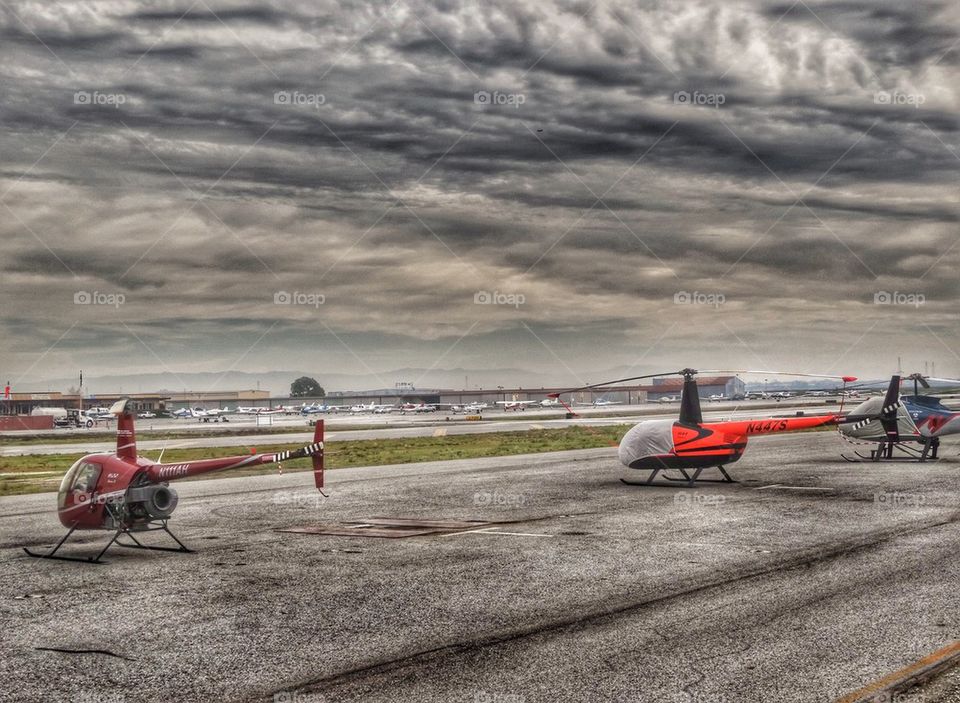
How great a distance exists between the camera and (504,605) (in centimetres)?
1372

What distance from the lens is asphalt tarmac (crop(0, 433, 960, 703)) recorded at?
10.1m

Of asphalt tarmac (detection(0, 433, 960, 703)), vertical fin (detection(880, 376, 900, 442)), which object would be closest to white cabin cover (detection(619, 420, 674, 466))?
asphalt tarmac (detection(0, 433, 960, 703))

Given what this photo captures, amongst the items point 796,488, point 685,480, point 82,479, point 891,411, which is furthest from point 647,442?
point 82,479

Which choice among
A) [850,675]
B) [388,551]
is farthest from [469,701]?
[388,551]

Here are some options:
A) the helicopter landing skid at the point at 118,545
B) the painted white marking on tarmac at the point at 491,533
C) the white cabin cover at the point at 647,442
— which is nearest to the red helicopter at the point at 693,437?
the white cabin cover at the point at 647,442

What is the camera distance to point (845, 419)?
2969 cm

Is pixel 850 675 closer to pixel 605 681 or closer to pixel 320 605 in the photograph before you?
pixel 605 681

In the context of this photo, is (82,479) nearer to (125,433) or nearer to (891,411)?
(125,433)

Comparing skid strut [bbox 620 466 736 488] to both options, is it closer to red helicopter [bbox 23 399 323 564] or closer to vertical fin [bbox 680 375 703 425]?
vertical fin [bbox 680 375 703 425]

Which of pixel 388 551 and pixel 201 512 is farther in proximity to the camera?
pixel 201 512

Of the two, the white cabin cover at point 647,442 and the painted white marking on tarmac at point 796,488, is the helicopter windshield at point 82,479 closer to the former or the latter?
the white cabin cover at point 647,442

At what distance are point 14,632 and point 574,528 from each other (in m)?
12.7

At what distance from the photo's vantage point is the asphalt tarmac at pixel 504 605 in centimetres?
1014

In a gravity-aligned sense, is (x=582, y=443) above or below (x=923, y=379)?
below
